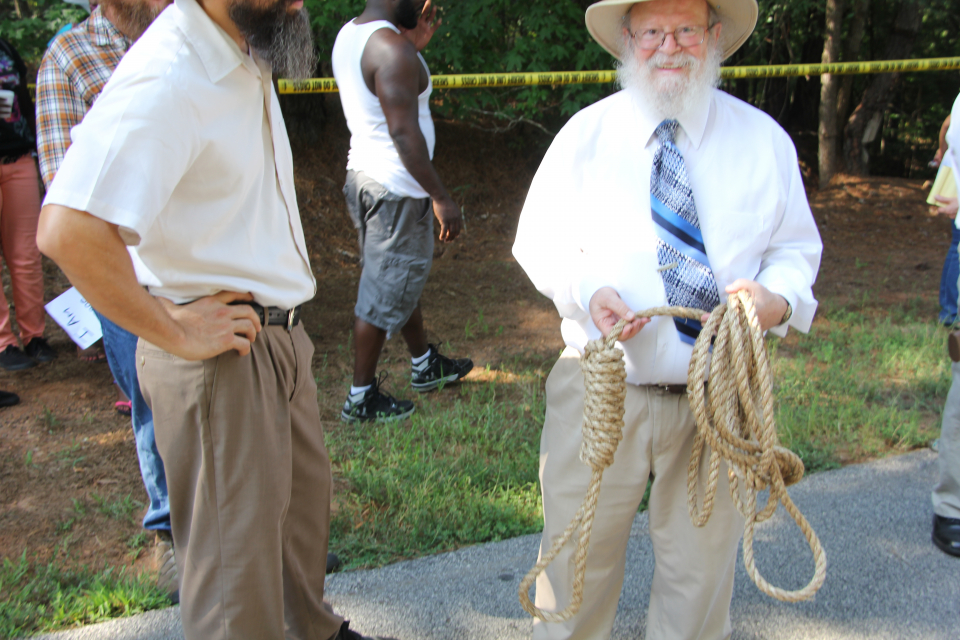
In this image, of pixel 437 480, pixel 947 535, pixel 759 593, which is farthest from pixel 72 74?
pixel 947 535

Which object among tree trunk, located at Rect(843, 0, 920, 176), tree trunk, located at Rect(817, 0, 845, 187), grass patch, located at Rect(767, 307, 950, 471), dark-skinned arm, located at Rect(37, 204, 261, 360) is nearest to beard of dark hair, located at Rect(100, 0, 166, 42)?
dark-skinned arm, located at Rect(37, 204, 261, 360)

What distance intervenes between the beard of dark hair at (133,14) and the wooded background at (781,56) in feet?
15.4

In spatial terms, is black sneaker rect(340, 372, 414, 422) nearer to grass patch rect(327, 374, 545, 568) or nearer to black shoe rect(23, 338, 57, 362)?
grass patch rect(327, 374, 545, 568)

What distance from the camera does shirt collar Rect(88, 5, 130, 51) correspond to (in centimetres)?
283

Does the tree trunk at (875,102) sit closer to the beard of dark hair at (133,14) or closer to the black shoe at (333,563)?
the black shoe at (333,563)

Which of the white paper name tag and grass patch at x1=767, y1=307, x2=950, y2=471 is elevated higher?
the white paper name tag

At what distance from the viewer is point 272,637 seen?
6.23 feet

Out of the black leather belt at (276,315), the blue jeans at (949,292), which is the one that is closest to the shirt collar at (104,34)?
the black leather belt at (276,315)

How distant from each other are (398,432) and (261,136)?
7.09 ft

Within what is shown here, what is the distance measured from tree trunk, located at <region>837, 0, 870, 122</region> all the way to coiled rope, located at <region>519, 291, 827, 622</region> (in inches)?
403

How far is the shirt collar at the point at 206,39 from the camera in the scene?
1.61m

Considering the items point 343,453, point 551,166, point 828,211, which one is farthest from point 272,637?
point 828,211

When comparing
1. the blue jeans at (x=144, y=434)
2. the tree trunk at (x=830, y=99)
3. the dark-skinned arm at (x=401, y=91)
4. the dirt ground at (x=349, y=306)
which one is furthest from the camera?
the tree trunk at (x=830, y=99)

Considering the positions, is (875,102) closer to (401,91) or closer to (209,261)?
(401,91)
